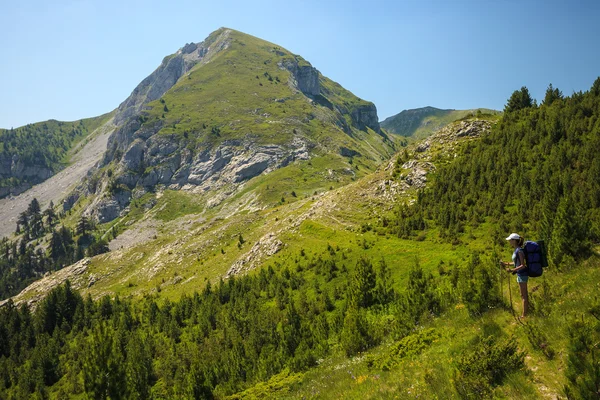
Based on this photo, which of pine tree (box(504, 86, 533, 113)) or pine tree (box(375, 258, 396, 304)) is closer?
pine tree (box(375, 258, 396, 304))

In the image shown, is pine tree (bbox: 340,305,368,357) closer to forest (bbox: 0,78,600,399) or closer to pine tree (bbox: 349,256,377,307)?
forest (bbox: 0,78,600,399)

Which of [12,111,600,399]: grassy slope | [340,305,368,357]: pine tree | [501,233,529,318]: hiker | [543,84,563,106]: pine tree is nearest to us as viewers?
[12,111,600,399]: grassy slope

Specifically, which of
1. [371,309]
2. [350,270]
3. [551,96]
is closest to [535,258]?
[371,309]

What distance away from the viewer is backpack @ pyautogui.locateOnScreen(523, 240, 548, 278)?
12070 mm

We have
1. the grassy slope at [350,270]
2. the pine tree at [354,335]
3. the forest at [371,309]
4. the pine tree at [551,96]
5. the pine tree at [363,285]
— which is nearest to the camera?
the grassy slope at [350,270]

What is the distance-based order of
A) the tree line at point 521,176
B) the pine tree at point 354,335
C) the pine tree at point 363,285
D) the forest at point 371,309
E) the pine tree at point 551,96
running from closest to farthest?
the forest at point 371,309, the pine tree at point 354,335, the pine tree at point 363,285, the tree line at point 521,176, the pine tree at point 551,96

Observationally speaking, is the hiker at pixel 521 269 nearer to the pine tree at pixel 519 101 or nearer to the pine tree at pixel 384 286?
the pine tree at pixel 384 286

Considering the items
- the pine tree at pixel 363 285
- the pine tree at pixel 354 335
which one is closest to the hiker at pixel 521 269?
the pine tree at pixel 354 335

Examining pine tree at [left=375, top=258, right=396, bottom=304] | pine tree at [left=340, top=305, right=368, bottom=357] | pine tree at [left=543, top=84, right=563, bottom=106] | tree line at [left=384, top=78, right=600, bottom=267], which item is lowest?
pine tree at [left=375, top=258, right=396, bottom=304]

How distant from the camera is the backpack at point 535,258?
12.1 metres

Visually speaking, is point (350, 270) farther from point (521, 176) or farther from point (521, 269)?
point (521, 269)

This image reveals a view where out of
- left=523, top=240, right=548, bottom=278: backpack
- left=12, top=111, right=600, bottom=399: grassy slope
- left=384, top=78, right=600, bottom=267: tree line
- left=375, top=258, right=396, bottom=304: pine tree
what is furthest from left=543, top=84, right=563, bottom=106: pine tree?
left=523, top=240, right=548, bottom=278: backpack

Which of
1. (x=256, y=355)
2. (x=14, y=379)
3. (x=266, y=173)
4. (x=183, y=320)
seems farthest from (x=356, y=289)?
(x=266, y=173)

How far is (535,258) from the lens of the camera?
1212 centimetres
